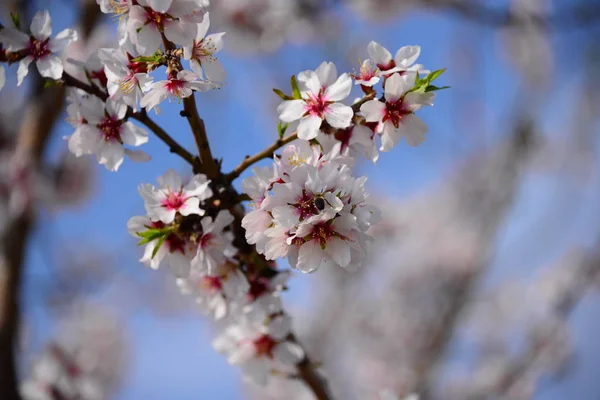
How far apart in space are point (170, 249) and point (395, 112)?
21.1 inches

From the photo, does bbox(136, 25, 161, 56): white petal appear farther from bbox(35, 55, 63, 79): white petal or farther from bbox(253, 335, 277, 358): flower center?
bbox(253, 335, 277, 358): flower center

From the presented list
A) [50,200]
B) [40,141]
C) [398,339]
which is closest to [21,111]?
[50,200]

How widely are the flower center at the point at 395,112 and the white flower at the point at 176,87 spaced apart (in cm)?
33

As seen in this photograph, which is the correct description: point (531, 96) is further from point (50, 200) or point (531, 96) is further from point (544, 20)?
point (50, 200)

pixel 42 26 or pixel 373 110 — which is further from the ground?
pixel 42 26

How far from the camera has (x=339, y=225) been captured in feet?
3.12

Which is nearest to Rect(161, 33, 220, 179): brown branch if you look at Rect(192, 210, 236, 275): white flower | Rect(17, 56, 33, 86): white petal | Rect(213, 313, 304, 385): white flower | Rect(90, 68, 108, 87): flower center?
Rect(192, 210, 236, 275): white flower

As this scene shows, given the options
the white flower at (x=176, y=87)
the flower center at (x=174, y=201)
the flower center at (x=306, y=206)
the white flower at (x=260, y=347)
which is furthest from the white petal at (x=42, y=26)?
the white flower at (x=260, y=347)

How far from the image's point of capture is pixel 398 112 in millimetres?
1034

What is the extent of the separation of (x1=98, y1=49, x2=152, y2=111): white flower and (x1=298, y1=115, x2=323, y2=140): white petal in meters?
0.31

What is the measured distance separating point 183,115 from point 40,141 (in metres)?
2.21

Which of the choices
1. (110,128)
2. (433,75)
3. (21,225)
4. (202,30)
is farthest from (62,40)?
(21,225)

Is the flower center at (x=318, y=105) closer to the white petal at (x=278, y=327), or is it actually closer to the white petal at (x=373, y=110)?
the white petal at (x=373, y=110)

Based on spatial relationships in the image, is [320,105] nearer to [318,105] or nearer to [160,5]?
[318,105]
